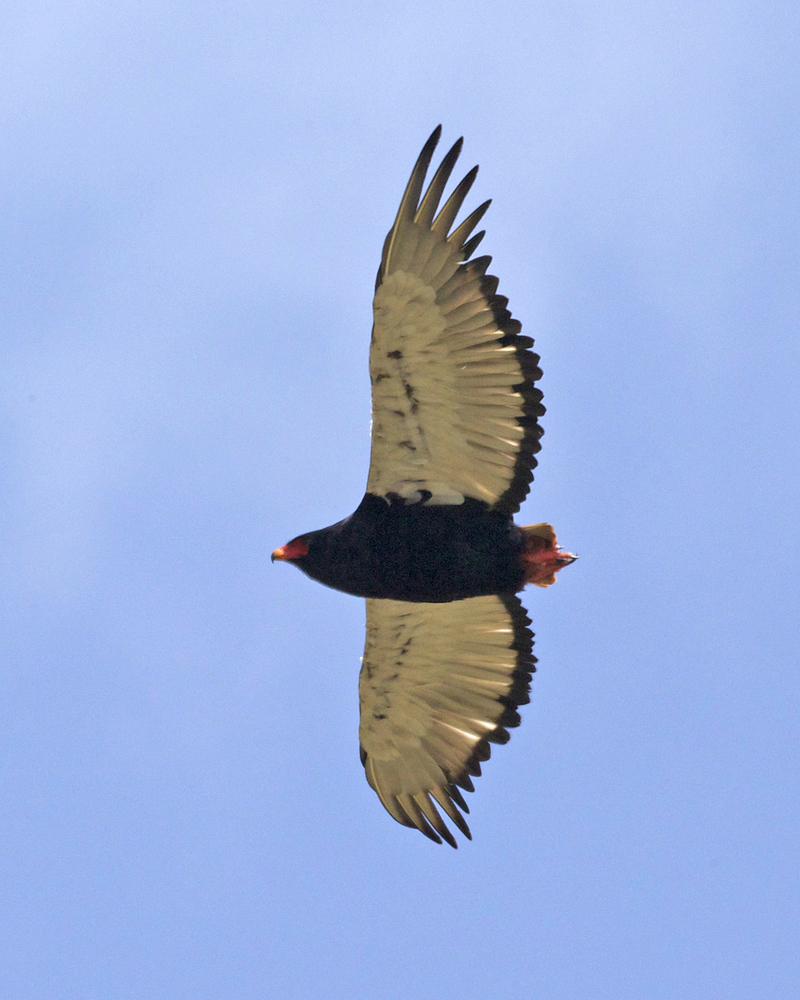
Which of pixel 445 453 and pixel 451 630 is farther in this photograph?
pixel 451 630

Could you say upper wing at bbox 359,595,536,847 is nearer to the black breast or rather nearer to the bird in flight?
the bird in flight

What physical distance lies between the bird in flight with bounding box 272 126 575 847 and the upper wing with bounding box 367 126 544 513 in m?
0.01

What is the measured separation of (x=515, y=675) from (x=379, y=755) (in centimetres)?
160

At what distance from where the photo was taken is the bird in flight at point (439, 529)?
35.4 feet

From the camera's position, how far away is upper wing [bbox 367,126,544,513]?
419 inches

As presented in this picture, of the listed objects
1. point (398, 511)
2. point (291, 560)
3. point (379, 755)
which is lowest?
point (379, 755)

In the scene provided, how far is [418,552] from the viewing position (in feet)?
37.6

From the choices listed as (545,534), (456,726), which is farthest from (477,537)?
(456,726)

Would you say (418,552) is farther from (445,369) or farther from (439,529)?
(445,369)

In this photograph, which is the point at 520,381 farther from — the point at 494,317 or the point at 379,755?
the point at 379,755

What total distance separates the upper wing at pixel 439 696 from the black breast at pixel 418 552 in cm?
111

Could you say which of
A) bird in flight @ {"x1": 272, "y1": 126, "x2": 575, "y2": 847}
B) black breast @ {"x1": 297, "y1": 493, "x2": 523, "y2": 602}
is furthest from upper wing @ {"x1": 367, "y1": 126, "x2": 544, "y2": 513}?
black breast @ {"x1": 297, "y1": 493, "x2": 523, "y2": 602}

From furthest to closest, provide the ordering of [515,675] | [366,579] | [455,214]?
[515,675] → [366,579] → [455,214]

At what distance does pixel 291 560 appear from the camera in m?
11.8
